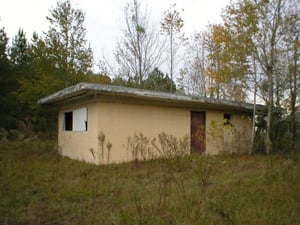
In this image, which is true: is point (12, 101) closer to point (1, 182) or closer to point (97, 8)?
point (97, 8)

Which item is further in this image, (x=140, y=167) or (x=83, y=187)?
(x=140, y=167)

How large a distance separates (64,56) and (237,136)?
1149 centimetres

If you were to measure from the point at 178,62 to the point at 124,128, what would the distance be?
11.2 meters

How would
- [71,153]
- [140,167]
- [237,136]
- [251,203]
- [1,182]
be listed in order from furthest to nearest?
[237,136] < [71,153] < [140,167] < [1,182] < [251,203]

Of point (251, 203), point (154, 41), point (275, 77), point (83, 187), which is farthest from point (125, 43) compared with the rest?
point (251, 203)

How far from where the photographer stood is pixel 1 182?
5.55 metres

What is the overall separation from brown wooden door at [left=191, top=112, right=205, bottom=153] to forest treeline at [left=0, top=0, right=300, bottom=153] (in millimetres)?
1810

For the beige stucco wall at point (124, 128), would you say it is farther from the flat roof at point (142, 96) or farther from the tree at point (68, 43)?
the tree at point (68, 43)

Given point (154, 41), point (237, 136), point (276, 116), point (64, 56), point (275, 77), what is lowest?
point (237, 136)

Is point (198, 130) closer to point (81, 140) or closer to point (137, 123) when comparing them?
point (137, 123)

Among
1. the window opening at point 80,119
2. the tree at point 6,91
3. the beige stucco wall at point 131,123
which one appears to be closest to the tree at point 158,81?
the beige stucco wall at point 131,123

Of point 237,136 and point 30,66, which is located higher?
point 30,66

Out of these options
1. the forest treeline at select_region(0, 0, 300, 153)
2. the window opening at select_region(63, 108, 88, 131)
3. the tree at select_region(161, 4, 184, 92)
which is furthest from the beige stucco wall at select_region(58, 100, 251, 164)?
the tree at select_region(161, 4, 184, 92)

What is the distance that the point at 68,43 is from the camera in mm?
17500
